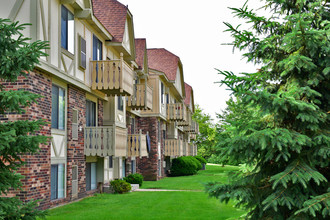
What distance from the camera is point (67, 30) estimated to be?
15266mm

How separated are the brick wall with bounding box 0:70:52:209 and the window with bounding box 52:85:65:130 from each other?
70cm

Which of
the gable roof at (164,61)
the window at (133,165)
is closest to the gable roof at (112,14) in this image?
Result: the window at (133,165)

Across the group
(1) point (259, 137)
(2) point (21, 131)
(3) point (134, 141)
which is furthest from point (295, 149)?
(3) point (134, 141)

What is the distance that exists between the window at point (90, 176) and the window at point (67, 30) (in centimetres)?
611

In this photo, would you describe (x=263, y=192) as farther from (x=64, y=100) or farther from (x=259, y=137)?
(x=64, y=100)

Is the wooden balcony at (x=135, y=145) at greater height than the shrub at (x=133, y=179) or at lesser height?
greater

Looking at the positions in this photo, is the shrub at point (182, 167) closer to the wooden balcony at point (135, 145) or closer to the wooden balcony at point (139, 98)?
the wooden balcony at point (139, 98)

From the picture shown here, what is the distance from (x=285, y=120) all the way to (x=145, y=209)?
26.8 feet

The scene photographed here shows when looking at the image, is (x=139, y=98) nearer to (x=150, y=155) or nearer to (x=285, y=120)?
(x=150, y=155)

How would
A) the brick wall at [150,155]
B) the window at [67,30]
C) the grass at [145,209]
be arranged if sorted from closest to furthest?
the grass at [145,209]
the window at [67,30]
the brick wall at [150,155]

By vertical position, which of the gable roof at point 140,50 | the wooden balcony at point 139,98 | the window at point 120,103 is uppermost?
the gable roof at point 140,50

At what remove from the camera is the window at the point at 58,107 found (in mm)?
14422

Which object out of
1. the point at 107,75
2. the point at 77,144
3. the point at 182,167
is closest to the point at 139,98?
the point at 107,75

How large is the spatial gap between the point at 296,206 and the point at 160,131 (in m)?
27.8
